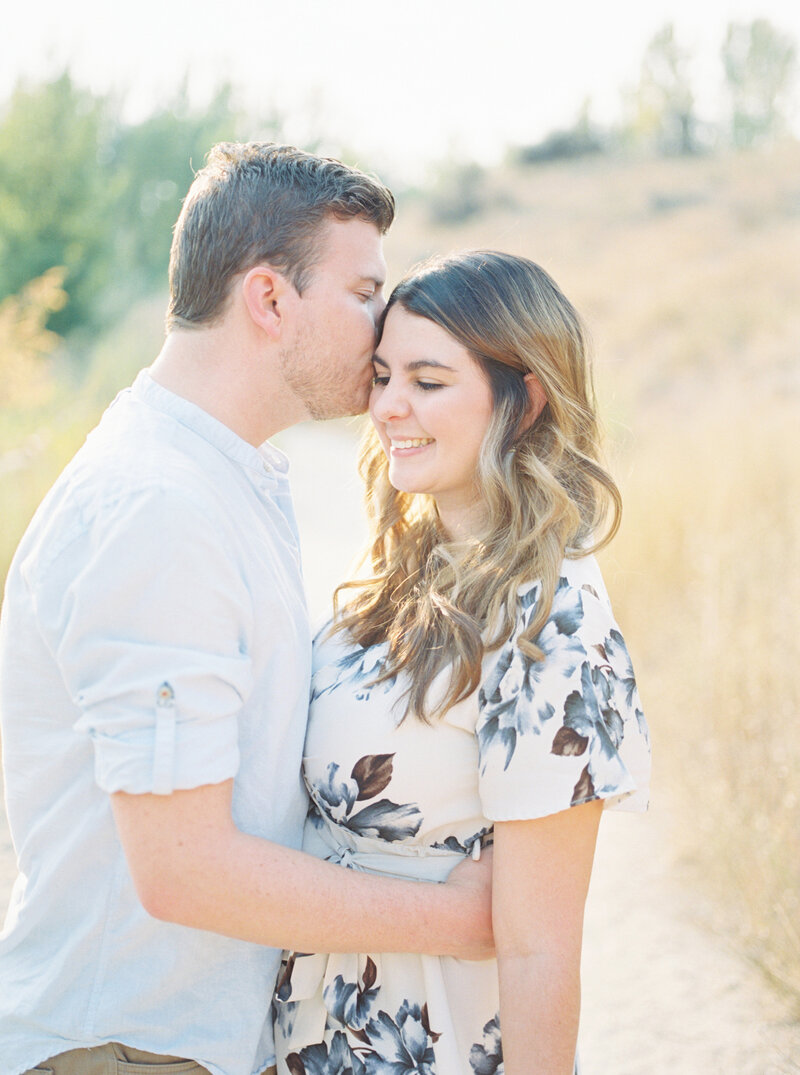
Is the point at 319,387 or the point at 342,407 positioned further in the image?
the point at 342,407

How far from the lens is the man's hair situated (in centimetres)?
174

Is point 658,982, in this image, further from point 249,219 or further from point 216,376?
point 249,219

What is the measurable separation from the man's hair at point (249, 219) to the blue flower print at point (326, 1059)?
1.31m

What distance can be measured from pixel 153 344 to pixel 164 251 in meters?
5.57

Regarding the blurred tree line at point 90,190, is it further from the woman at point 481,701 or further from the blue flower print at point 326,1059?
the blue flower print at point 326,1059

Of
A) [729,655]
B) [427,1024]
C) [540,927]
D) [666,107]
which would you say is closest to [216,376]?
[540,927]

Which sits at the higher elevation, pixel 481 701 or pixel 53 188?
pixel 53 188

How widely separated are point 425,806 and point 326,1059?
1.63 feet

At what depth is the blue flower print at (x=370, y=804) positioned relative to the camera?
5.66 ft

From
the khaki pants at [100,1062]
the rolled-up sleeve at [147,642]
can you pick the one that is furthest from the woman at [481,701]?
the rolled-up sleeve at [147,642]

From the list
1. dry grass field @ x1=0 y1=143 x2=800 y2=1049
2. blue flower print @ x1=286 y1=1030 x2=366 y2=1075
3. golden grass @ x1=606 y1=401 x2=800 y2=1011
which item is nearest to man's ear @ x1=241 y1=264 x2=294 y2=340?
dry grass field @ x1=0 y1=143 x2=800 y2=1049

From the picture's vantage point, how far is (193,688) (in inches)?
51.9

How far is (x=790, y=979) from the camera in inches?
122

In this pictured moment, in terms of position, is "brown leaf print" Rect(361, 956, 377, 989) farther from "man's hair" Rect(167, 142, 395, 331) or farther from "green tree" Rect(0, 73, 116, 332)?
"green tree" Rect(0, 73, 116, 332)
